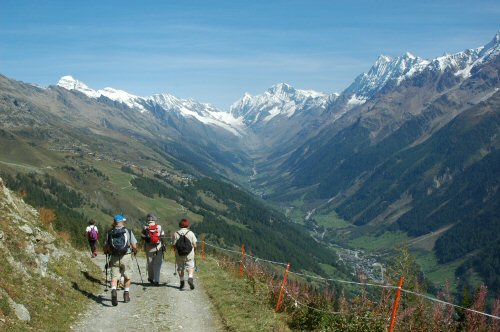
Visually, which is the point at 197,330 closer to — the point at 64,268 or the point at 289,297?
the point at 289,297

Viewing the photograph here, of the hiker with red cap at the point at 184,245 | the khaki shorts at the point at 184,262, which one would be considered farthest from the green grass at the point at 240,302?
the hiker with red cap at the point at 184,245

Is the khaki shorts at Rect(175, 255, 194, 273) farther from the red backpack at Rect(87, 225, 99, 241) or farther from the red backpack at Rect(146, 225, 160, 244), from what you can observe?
the red backpack at Rect(87, 225, 99, 241)

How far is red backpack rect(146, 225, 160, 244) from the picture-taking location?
26547 mm

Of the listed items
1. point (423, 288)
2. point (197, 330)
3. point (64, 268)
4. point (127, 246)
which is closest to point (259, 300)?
point (197, 330)

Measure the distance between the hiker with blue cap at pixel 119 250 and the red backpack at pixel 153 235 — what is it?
2.58m

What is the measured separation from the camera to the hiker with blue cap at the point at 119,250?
75.8 feet

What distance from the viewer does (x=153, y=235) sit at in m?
26.6

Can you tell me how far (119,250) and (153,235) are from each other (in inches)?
142

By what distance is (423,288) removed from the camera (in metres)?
19.3

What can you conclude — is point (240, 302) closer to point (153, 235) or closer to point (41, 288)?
point (153, 235)

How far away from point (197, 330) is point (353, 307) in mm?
6457

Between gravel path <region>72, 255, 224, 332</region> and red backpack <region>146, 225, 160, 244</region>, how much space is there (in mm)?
2768

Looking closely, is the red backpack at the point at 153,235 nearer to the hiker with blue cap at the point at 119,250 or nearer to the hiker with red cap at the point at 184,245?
the hiker with red cap at the point at 184,245

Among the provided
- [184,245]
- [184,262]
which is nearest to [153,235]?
[184,245]
